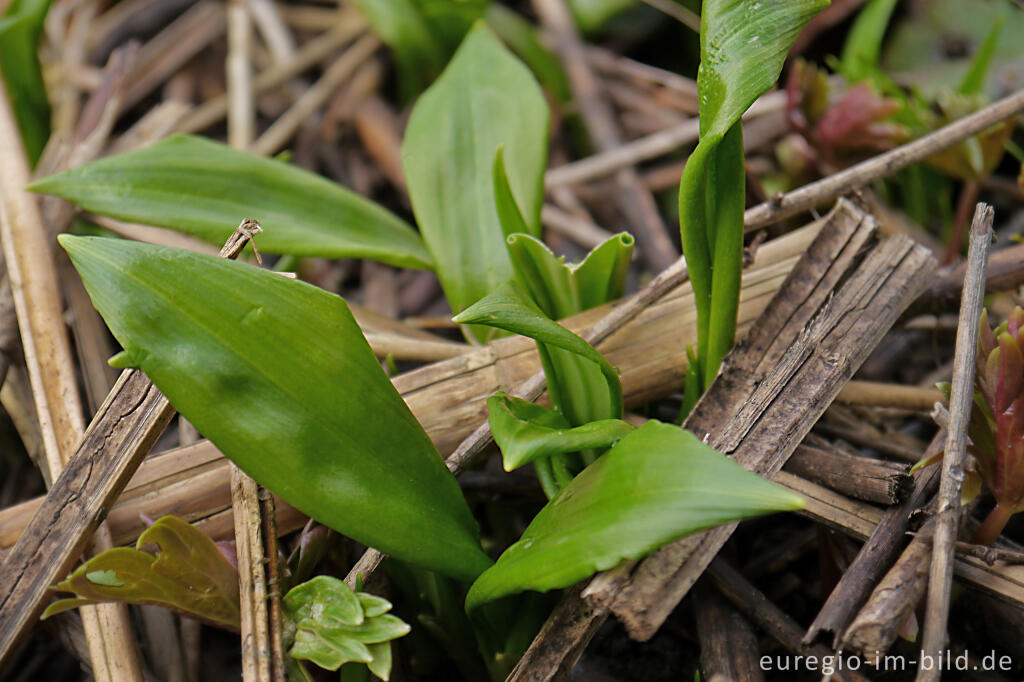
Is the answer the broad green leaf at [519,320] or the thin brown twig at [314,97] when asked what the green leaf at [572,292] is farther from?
the thin brown twig at [314,97]

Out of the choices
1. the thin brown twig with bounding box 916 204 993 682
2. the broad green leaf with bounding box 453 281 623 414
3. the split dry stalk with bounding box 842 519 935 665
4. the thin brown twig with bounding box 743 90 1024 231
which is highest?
the broad green leaf with bounding box 453 281 623 414

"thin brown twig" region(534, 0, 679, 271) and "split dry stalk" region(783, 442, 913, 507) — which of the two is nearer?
"split dry stalk" region(783, 442, 913, 507)

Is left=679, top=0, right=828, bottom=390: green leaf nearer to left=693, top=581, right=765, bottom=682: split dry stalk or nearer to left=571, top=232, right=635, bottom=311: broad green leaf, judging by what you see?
left=571, top=232, right=635, bottom=311: broad green leaf

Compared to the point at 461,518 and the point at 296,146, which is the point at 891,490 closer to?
the point at 461,518

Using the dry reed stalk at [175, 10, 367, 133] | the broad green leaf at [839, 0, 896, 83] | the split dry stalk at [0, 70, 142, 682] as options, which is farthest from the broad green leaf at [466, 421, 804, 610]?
the dry reed stalk at [175, 10, 367, 133]

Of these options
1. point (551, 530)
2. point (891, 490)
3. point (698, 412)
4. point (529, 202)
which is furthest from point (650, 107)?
point (551, 530)

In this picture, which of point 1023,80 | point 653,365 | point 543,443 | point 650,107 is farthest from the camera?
point 650,107
